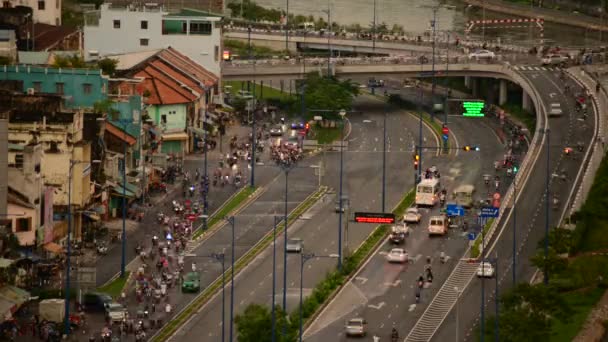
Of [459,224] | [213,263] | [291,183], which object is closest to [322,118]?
[291,183]

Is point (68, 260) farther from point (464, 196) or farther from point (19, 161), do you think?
point (464, 196)

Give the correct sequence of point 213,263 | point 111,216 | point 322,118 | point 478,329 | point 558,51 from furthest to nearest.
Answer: point 558,51
point 322,118
point 111,216
point 213,263
point 478,329

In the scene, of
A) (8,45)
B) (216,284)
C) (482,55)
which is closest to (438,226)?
(216,284)

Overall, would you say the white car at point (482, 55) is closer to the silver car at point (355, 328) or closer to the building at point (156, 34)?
the building at point (156, 34)

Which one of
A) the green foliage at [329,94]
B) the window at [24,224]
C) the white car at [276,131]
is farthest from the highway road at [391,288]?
the green foliage at [329,94]

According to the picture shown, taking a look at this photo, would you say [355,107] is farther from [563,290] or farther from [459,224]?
[563,290]

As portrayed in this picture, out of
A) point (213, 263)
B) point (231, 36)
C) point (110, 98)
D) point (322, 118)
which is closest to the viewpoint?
point (213, 263)

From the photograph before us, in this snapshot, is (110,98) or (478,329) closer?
(478,329)
